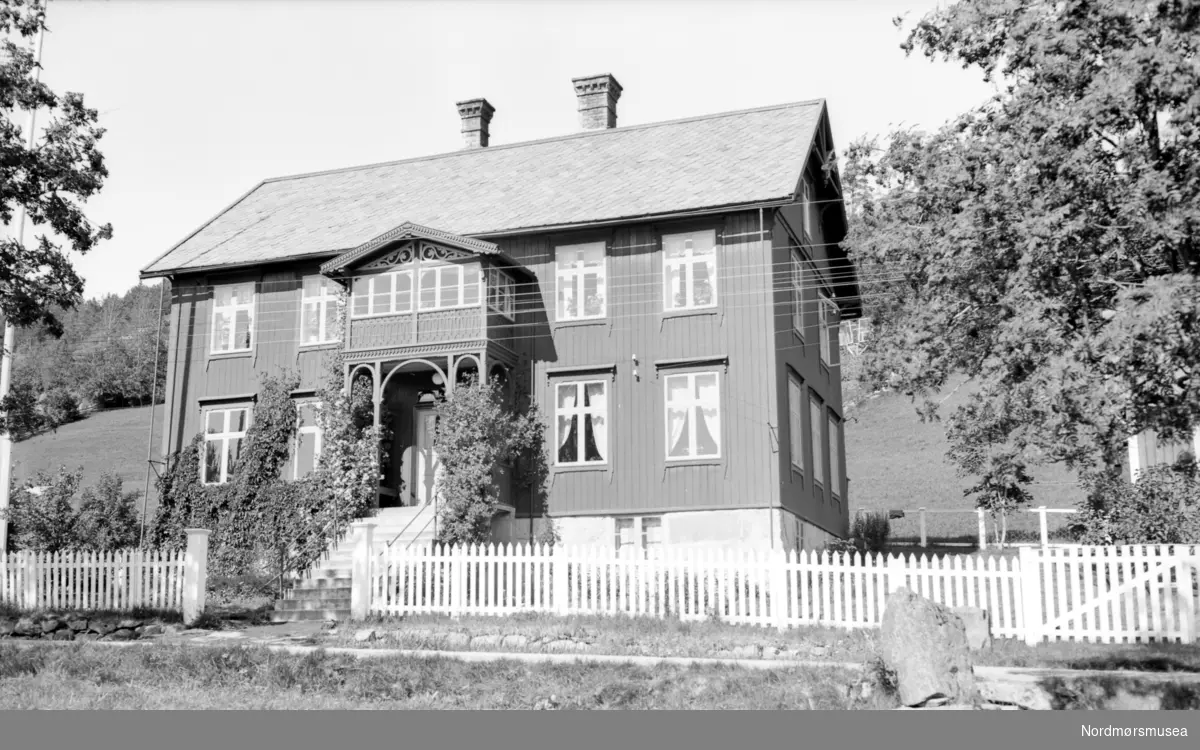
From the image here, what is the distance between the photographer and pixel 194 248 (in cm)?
2870

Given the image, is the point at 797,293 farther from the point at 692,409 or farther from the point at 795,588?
the point at 795,588

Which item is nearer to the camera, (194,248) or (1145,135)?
(1145,135)

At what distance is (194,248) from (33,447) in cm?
4093

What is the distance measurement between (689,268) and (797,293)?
3.00 m

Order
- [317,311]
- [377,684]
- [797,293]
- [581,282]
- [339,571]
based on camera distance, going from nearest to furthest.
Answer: [377,684] → [339,571] → [581,282] → [797,293] → [317,311]

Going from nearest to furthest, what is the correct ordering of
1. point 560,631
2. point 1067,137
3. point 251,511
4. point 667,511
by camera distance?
point 1067,137, point 560,631, point 667,511, point 251,511

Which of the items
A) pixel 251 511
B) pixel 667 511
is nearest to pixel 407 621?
pixel 667 511

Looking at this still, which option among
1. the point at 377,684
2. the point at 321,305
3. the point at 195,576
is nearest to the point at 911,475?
the point at 321,305

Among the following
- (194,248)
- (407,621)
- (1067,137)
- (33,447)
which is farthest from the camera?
(33,447)

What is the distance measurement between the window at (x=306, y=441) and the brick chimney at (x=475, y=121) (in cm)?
852

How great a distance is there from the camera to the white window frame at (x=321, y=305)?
2675 cm

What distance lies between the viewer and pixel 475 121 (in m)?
31.5

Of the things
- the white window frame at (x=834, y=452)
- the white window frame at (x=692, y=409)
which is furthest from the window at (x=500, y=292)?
the white window frame at (x=834, y=452)
